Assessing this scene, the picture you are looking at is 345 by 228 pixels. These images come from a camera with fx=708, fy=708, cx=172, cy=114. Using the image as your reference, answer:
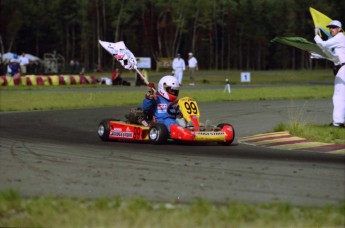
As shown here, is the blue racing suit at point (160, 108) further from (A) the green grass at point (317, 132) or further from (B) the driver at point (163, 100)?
(A) the green grass at point (317, 132)

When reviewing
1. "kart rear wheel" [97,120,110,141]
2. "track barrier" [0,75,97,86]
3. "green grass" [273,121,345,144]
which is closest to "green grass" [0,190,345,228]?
"green grass" [273,121,345,144]

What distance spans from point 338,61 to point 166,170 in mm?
5374

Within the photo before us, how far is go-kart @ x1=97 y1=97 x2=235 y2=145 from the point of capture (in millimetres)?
11414

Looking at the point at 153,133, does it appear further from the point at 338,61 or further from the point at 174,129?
the point at 338,61

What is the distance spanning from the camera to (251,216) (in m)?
5.64

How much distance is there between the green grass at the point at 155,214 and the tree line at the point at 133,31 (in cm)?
4944

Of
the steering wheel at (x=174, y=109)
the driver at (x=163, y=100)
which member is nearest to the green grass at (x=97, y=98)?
the driver at (x=163, y=100)

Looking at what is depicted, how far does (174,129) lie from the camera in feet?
37.7

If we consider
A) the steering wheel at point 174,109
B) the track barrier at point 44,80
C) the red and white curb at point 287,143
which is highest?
the track barrier at point 44,80

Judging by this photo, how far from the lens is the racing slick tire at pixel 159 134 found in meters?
11.4

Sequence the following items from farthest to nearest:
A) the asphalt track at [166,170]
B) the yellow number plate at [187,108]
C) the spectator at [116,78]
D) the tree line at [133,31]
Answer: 1. the tree line at [133,31]
2. the spectator at [116,78]
3. the yellow number plate at [187,108]
4. the asphalt track at [166,170]

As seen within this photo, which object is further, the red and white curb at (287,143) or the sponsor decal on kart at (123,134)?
the sponsor decal on kart at (123,134)

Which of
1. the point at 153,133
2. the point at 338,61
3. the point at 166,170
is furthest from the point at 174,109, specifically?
the point at 166,170

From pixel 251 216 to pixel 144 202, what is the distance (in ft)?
3.36
